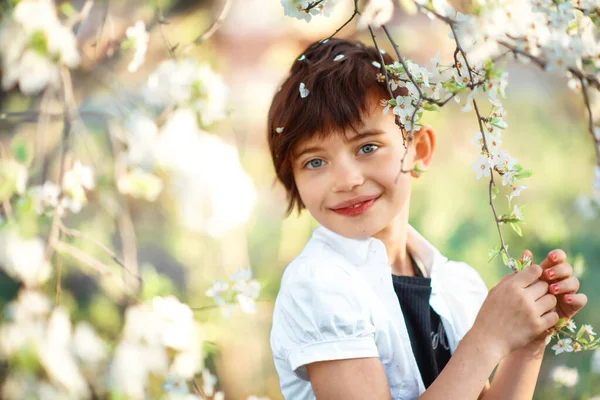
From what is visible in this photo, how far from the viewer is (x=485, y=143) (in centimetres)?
95

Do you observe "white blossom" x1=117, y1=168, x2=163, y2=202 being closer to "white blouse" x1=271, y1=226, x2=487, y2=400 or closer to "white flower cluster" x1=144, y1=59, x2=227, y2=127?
"white flower cluster" x1=144, y1=59, x2=227, y2=127

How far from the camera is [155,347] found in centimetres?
187

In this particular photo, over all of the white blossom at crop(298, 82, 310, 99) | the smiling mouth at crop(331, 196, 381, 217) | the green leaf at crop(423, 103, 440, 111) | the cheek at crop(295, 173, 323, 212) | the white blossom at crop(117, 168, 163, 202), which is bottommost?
the smiling mouth at crop(331, 196, 381, 217)

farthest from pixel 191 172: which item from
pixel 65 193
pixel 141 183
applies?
pixel 65 193

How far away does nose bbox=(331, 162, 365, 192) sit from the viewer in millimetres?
1122

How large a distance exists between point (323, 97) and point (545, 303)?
47cm

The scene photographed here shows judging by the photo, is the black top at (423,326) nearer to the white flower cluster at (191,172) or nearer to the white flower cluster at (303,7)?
the white flower cluster at (303,7)

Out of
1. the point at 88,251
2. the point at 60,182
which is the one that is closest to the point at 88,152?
the point at 60,182

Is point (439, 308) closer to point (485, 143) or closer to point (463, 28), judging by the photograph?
point (485, 143)

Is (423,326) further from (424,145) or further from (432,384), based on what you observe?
(424,145)

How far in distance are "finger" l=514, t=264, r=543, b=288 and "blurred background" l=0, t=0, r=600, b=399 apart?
3.13 ft

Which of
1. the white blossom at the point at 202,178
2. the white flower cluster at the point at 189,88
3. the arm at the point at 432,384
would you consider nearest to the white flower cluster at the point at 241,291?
the white blossom at the point at 202,178

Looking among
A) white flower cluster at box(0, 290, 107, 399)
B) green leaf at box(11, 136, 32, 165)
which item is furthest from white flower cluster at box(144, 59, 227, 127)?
white flower cluster at box(0, 290, 107, 399)

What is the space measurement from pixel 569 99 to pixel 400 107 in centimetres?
143
